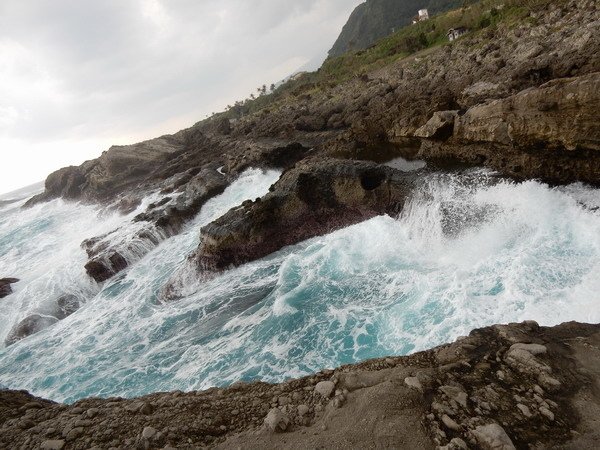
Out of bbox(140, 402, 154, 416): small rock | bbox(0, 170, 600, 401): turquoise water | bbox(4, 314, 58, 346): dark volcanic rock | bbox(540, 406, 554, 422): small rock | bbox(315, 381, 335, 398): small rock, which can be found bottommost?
bbox(0, 170, 600, 401): turquoise water

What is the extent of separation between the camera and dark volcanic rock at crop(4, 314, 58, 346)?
1517 centimetres

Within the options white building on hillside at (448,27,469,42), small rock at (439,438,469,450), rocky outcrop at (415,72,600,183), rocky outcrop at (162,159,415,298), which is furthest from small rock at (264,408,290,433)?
white building on hillside at (448,27,469,42)

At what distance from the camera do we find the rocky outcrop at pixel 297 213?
14.9m

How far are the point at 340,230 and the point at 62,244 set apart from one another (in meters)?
25.8

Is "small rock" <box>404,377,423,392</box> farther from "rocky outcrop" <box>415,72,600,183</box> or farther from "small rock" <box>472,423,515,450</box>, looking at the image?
"rocky outcrop" <box>415,72,600,183</box>

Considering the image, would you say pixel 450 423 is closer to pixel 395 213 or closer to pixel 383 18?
pixel 395 213

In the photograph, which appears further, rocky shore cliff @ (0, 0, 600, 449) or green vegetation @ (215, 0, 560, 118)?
green vegetation @ (215, 0, 560, 118)

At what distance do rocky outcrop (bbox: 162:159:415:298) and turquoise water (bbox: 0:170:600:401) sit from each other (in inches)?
24.6

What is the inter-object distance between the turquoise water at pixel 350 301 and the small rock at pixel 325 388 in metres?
4.05

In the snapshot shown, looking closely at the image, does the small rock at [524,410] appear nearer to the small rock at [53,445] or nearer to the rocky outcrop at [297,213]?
the small rock at [53,445]

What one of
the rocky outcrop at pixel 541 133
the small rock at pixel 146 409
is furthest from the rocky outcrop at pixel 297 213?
the small rock at pixel 146 409

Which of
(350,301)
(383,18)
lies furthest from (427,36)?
(383,18)

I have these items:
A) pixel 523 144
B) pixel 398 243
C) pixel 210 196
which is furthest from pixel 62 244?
pixel 523 144

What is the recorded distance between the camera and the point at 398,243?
13.0 meters
